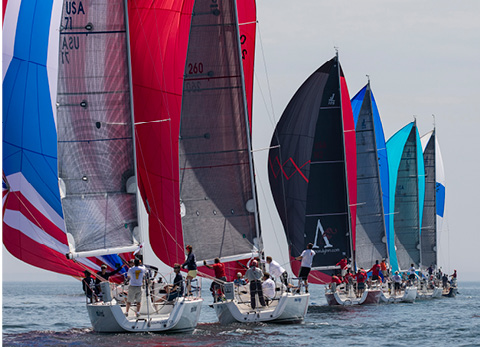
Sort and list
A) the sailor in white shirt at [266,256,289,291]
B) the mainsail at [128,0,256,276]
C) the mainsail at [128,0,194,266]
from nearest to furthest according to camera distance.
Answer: the sailor in white shirt at [266,256,289,291], the mainsail at [128,0,256,276], the mainsail at [128,0,194,266]

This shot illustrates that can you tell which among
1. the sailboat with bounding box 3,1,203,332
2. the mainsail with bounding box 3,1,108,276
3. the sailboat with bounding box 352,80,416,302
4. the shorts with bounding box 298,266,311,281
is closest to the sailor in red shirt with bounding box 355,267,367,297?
the sailboat with bounding box 352,80,416,302

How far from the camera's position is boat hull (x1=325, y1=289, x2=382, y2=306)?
93.7 feet

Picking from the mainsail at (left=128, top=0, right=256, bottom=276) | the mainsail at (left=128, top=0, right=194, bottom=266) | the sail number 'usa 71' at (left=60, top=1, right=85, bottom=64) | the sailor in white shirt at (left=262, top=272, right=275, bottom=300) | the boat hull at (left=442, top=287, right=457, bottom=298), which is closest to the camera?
the sail number 'usa 71' at (left=60, top=1, right=85, bottom=64)

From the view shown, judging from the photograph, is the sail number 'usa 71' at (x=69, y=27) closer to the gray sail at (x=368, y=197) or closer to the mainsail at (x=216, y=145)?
the mainsail at (x=216, y=145)

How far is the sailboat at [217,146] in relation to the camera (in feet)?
71.2

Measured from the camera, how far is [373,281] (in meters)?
31.8

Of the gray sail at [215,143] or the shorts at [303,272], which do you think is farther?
the shorts at [303,272]

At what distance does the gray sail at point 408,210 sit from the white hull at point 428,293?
4168 mm

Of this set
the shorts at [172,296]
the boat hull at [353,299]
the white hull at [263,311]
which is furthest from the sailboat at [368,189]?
the shorts at [172,296]

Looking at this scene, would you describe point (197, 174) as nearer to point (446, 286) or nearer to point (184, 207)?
point (184, 207)

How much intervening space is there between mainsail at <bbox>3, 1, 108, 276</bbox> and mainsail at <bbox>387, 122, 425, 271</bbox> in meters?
28.5

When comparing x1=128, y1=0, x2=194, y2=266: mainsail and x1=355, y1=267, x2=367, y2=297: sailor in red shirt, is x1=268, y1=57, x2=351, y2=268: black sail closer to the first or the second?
x1=355, y1=267, x2=367, y2=297: sailor in red shirt

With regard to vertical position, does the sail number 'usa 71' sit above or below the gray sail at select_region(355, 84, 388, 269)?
above

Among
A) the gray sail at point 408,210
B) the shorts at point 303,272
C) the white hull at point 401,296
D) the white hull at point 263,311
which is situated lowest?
the white hull at point 401,296
